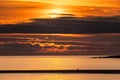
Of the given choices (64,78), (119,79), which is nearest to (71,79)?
(64,78)

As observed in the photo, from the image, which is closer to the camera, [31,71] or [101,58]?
A: [31,71]

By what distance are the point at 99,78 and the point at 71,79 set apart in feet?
11.9

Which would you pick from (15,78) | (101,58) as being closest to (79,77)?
(15,78)

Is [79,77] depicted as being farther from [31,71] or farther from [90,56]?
[90,56]

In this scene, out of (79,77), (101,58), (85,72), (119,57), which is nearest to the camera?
(79,77)

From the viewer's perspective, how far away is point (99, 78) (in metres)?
74.0

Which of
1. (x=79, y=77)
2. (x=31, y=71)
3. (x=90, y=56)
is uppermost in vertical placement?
(x=79, y=77)

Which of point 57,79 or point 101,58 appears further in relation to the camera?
point 101,58

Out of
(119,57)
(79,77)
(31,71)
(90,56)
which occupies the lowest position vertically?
(90,56)

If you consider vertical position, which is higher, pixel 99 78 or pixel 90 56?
pixel 99 78

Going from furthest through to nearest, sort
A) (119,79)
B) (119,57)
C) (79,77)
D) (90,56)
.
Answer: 1. (90,56)
2. (119,57)
3. (79,77)
4. (119,79)

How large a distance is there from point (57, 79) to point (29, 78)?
14.7ft

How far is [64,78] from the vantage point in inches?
2923

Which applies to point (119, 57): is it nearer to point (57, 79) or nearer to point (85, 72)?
point (85, 72)
